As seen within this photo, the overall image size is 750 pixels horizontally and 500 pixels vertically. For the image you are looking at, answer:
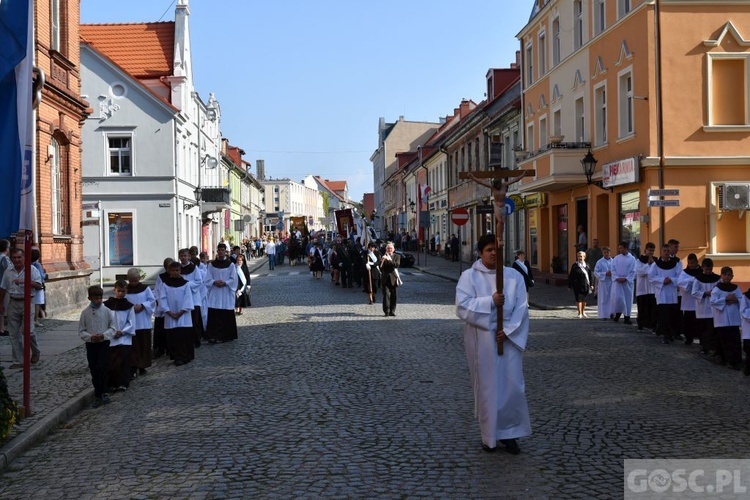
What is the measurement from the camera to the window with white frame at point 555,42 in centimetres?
2845

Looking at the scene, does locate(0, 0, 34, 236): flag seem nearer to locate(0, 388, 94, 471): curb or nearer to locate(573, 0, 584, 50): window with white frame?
locate(0, 388, 94, 471): curb

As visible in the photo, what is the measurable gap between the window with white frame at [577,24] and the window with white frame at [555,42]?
1.89m

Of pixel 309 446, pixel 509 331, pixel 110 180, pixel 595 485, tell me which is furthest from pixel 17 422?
pixel 110 180

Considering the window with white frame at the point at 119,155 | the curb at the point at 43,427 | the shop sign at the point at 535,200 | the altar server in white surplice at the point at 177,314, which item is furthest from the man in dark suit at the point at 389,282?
the window with white frame at the point at 119,155

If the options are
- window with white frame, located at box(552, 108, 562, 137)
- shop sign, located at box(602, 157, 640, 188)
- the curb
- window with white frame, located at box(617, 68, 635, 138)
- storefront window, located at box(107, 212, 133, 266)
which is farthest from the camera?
storefront window, located at box(107, 212, 133, 266)

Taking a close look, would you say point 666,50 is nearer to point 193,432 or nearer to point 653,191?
point 653,191

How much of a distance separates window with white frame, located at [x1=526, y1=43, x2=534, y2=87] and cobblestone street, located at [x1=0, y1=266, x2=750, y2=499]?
20086mm

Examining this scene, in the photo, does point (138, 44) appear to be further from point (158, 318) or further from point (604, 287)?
point (158, 318)

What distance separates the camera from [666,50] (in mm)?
20516

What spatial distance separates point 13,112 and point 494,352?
469 centimetres

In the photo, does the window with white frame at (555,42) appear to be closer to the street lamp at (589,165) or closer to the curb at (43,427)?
the street lamp at (589,165)

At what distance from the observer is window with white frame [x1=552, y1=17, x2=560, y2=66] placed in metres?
28.5

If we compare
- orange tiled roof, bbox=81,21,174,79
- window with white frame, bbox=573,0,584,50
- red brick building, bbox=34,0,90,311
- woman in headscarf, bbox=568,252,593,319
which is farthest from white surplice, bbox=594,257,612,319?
orange tiled roof, bbox=81,21,174,79

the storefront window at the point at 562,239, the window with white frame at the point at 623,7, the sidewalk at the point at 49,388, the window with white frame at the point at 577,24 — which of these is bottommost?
the sidewalk at the point at 49,388
